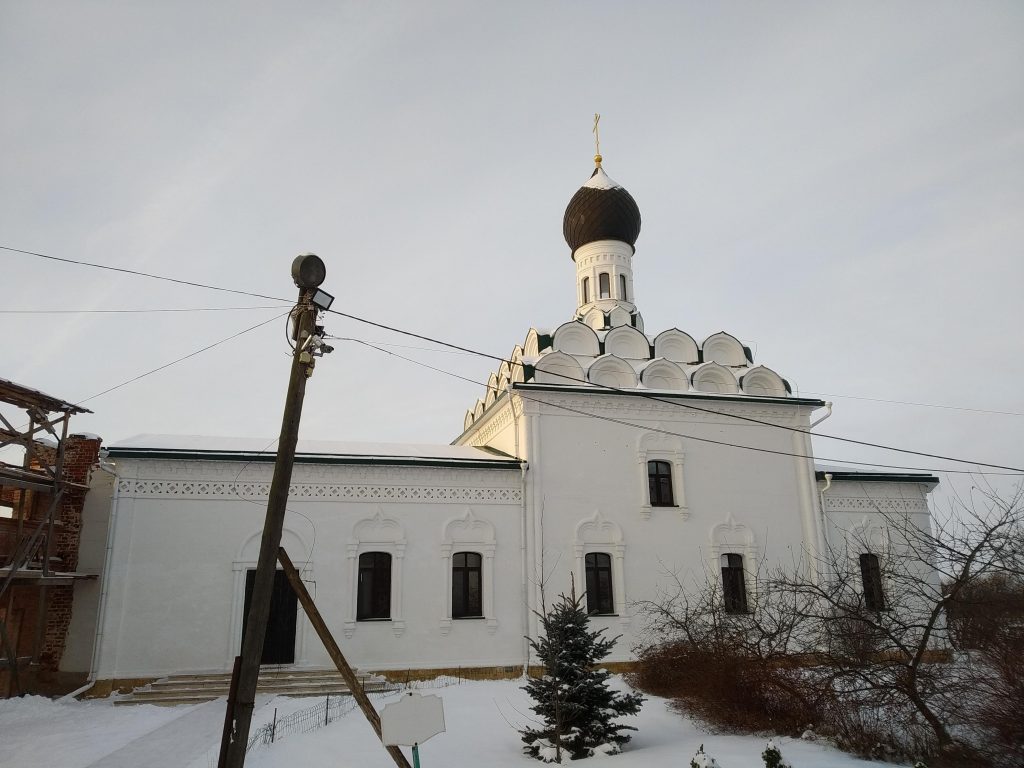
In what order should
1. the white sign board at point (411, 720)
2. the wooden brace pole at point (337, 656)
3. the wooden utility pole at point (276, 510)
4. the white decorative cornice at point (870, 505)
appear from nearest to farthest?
the white sign board at point (411, 720) < the wooden utility pole at point (276, 510) < the wooden brace pole at point (337, 656) < the white decorative cornice at point (870, 505)

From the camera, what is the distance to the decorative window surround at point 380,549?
13.2 metres

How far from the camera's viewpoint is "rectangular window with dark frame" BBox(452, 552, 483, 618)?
13867 millimetres

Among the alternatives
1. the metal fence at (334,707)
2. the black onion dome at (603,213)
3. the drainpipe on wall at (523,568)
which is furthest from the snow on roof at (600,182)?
the metal fence at (334,707)

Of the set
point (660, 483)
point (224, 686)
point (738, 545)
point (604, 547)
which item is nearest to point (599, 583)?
point (604, 547)

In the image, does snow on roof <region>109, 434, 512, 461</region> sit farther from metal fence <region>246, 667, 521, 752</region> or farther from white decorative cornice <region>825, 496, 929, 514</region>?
white decorative cornice <region>825, 496, 929, 514</region>

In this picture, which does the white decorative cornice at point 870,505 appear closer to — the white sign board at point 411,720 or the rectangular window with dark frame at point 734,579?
the rectangular window with dark frame at point 734,579

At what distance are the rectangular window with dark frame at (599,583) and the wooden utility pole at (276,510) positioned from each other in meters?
8.97

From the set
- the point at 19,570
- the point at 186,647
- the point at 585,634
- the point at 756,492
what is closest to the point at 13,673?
the point at 19,570

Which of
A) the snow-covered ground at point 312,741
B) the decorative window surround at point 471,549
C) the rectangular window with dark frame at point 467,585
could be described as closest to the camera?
the snow-covered ground at point 312,741

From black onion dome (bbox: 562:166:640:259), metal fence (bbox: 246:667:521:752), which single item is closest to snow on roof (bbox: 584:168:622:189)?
black onion dome (bbox: 562:166:640:259)

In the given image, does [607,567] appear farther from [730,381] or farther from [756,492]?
[730,381]

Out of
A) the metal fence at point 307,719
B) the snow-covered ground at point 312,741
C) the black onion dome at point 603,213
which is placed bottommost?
the snow-covered ground at point 312,741

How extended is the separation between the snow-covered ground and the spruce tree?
0.22m

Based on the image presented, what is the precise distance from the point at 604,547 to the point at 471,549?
8.71ft
